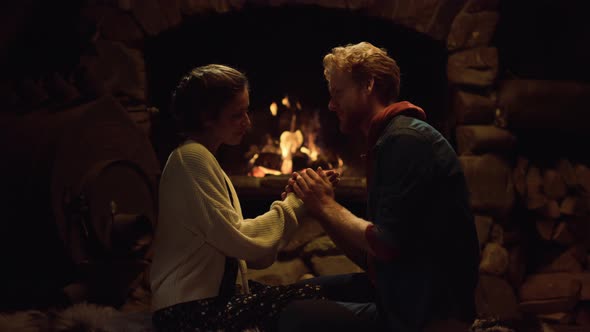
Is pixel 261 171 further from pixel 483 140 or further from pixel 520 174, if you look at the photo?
pixel 520 174

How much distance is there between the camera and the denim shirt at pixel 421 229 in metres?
1.53

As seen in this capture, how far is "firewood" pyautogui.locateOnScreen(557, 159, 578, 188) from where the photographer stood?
3603 millimetres

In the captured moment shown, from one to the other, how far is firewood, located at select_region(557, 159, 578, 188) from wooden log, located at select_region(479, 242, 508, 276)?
62cm

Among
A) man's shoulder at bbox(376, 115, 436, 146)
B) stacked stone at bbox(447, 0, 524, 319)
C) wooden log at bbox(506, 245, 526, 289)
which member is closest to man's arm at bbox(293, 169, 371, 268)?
man's shoulder at bbox(376, 115, 436, 146)

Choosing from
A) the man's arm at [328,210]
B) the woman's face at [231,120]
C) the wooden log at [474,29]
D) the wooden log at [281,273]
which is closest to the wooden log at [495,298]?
the wooden log at [281,273]

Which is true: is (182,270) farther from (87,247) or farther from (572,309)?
(572,309)

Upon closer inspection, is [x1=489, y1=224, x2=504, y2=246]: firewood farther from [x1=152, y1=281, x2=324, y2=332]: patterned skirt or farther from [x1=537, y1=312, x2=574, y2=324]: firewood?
[x1=152, y1=281, x2=324, y2=332]: patterned skirt

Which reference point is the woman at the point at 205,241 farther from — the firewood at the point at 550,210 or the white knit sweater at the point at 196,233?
the firewood at the point at 550,210

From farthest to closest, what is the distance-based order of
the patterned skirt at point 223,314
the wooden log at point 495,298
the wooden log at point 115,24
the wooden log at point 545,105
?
the wooden log at point 545,105
the wooden log at point 115,24
the wooden log at point 495,298
the patterned skirt at point 223,314

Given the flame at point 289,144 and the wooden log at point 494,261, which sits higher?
the flame at point 289,144

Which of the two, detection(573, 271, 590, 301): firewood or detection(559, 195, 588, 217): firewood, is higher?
detection(559, 195, 588, 217): firewood

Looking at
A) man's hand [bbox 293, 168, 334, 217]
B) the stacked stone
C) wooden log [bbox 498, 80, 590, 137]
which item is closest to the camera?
man's hand [bbox 293, 168, 334, 217]

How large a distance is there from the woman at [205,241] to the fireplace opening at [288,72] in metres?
2.05

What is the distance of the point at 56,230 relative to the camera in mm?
2240
